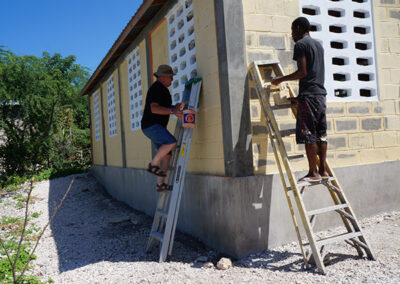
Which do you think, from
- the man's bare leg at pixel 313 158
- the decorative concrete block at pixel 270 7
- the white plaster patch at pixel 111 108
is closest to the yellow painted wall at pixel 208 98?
the decorative concrete block at pixel 270 7

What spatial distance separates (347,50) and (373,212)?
96.1 inches

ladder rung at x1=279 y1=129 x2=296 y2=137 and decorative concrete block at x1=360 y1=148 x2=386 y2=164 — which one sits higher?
ladder rung at x1=279 y1=129 x2=296 y2=137

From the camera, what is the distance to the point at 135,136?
8.30m

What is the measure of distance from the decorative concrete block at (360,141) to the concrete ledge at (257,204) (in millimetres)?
308

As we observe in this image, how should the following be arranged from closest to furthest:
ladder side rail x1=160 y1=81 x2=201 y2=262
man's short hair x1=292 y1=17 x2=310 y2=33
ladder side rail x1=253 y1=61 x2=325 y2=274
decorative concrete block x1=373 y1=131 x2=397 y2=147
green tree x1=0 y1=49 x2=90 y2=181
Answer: ladder side rail x1=253 y1=61 x2=325 y2=274 → man's short hair x1=292 y1=17 x2=310 y2=33 → ladder side rail x1=160 y1=81 x2=201 y2=262 → decorative concrete block x1=373 y1=131 x2=397 y2=147 → green tree x1=0 y1=49 x2=90 y2=181

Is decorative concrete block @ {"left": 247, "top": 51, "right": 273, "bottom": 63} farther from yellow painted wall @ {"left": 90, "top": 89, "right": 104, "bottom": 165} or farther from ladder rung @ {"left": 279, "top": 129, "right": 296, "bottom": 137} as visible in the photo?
yellow painted wall @ {"left": 90, "top": 89, "right": 104, "bottom": 165}

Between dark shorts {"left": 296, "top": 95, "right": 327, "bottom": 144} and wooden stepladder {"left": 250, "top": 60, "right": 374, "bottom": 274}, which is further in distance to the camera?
dark shorts {"left": 296, "top": 95, "right": 327, "bottom": 144}

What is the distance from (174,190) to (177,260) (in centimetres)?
90

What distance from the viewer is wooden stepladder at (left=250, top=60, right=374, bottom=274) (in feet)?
11.1

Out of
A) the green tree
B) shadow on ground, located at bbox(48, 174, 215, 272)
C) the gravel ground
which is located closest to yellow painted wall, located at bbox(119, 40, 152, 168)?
shadow on ground, located at bbox(48, 174, 215, 272)

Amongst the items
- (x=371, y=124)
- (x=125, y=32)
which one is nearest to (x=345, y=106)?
(x=371, y=124)

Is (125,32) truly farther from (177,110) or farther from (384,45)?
(384,45)

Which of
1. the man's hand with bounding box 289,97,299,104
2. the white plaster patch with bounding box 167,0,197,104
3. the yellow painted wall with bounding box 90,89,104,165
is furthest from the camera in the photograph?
the yellow painted wall with bounding box 90,89,104,165

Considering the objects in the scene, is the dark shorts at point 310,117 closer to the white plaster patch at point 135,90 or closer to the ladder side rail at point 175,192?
the ladder side rail at point 175,192
